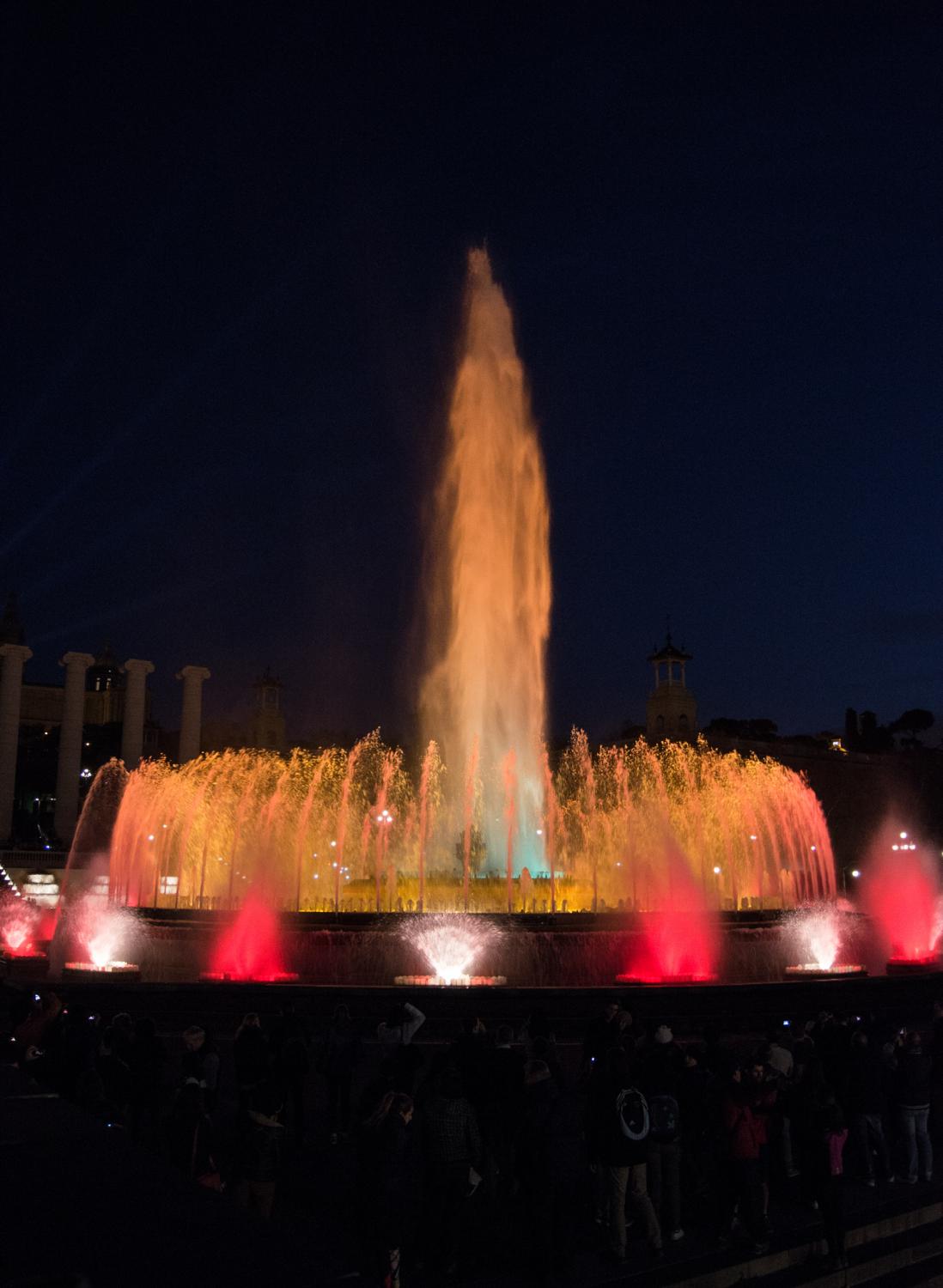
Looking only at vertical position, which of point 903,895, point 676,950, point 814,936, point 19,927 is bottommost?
point 676,950

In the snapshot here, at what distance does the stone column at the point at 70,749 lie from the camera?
59.1 m

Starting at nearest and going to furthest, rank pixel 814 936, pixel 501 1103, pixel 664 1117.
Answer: pixel 664 1117 → pixel 501 1103 → pixel 814 936

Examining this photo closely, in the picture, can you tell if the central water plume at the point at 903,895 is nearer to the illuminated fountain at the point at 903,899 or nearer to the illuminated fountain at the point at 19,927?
the illuminated fountain at the point at 903,899

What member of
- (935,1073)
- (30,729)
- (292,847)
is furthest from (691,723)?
(935,1073)

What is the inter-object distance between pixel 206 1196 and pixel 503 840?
29.9 m

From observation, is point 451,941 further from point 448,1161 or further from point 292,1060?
point 448,1161

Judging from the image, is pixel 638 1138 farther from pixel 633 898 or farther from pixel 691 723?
pixel 691 723

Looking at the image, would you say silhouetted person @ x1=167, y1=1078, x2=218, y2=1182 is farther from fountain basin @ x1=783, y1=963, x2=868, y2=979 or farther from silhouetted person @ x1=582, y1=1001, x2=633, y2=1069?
fountain basin @ x1=783, y1=963, x2=868, y2=979

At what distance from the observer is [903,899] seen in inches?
1724

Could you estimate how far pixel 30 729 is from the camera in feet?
408

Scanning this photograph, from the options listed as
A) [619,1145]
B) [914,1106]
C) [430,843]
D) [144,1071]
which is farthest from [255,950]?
[619,1145]

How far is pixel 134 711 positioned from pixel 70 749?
4.44 meters

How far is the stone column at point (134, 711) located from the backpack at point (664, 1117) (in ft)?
191

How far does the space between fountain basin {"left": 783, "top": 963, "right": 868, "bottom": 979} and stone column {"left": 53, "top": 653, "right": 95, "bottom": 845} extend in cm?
4461
